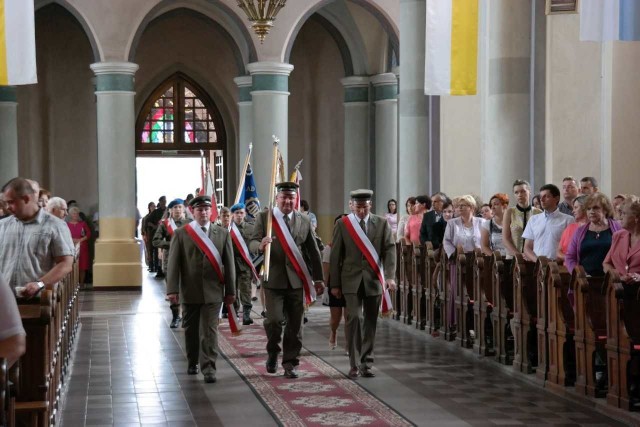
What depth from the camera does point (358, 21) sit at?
2761cm

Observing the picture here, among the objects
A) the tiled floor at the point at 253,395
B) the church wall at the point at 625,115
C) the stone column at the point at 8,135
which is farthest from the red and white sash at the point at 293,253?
the stone column at the point at 8,135

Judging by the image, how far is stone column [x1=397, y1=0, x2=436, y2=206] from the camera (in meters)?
19.7

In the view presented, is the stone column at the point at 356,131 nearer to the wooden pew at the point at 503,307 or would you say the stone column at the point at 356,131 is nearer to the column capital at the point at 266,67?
the column capital at the point at 266,67

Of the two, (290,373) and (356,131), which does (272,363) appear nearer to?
(290,373)

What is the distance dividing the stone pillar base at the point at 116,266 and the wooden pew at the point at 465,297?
10.6m

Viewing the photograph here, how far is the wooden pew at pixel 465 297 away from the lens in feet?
43.0

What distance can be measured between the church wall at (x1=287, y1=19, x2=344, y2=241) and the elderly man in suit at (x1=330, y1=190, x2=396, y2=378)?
18613 mm

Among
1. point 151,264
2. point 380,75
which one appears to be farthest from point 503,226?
point 151,264

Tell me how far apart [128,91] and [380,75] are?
7.05 m

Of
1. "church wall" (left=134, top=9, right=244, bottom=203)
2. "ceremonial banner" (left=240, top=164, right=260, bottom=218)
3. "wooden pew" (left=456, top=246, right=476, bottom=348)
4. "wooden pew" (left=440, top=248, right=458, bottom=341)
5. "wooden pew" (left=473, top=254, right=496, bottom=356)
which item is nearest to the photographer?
"wooden pew" (left=473, top=254, right=496, bottom=356)

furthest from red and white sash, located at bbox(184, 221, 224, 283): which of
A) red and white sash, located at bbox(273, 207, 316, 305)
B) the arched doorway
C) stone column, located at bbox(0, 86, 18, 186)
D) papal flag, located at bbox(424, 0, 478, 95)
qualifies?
the arched doorway

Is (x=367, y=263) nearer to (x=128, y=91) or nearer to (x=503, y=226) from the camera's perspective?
(x=503, y=226)

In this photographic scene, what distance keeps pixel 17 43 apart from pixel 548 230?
7.89 meters

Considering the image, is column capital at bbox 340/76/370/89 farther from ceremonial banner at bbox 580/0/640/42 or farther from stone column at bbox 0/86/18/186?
ceremonial banner at bbox 580/0/640/42
